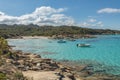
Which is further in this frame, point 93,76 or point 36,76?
point 93,76

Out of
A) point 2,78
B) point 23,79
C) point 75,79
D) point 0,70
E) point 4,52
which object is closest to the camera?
point 2,78

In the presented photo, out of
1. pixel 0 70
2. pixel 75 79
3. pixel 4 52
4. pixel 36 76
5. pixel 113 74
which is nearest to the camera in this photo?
pixel 0 70

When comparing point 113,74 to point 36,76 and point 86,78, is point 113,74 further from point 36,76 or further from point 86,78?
point 36,76

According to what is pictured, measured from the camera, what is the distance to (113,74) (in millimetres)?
35438

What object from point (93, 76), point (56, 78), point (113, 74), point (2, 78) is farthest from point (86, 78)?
point (2, 78)

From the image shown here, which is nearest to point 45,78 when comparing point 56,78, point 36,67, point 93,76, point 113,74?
point 56,78

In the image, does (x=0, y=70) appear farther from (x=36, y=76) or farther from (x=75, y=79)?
(x=75, y=79)

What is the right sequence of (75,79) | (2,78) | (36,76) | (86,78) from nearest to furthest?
1. (2,78)
2. (36,76)
3. (75,79)
4. (86,78)

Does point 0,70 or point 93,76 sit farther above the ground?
point 0,70

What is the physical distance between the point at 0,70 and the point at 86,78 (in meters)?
12.4

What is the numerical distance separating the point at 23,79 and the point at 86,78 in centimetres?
1234

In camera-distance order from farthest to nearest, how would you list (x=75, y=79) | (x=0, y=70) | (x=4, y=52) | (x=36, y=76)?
(x=4, y=52), (x=75, y=79), (x=36, y=76), (x=0, y=70)

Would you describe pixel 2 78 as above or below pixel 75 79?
above

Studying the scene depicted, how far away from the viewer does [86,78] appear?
107ft
